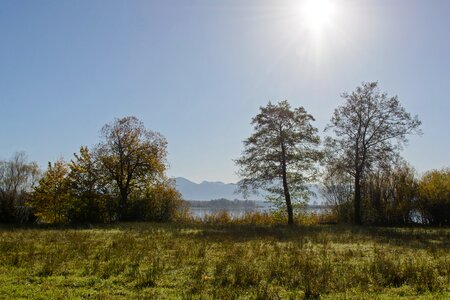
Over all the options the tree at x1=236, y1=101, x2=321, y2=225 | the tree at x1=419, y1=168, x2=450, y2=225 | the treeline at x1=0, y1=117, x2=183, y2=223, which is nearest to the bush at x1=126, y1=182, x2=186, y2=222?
the treeline at x1=0, y1=117, x2=183, y2=223

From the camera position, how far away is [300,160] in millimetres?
37062

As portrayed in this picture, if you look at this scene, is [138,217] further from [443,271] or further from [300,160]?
[443,271]

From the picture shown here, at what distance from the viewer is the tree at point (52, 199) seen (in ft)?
130

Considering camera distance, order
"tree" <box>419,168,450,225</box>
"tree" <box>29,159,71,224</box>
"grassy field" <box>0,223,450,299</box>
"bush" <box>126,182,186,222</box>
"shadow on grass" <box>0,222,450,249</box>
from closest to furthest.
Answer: "grassy field" <box>0,223,450,299</box>, "shadow on grass" <box>0,222,450,249</box>, "tree" <box>419,168,450,225</box>, "tree" <box>29,159,71,224</box>, "bush" <box>126,182,186,222</box>

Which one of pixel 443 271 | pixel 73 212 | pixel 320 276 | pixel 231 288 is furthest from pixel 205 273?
pixel 73 212

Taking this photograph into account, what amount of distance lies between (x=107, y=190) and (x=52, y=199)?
584cm

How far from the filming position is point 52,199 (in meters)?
39.7

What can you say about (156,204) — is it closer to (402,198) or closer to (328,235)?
(328,235)

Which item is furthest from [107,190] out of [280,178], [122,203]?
[280,178]

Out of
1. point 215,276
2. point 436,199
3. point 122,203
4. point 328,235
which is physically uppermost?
point 436,199

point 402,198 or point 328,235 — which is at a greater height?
point 402,198

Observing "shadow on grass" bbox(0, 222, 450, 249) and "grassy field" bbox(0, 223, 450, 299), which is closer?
"grassy field" bbox(0, 223, 450, 299)

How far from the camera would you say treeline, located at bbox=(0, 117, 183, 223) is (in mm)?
39531

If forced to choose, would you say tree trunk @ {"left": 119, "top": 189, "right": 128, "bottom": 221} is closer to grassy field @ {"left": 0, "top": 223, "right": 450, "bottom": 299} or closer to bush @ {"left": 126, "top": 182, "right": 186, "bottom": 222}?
bush @ {"left": 126, "top": 182, "right": 186, "bottom": 222}
